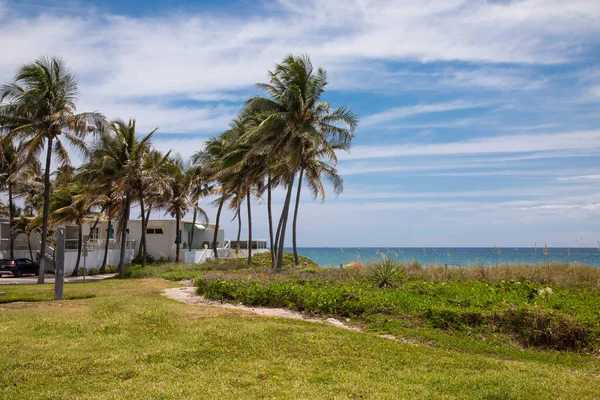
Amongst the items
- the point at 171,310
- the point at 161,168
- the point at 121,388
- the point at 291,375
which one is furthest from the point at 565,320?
the point at 161,168

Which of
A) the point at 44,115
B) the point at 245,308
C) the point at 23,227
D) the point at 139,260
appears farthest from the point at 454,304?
the point at 23,227

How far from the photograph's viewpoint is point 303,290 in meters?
14.1

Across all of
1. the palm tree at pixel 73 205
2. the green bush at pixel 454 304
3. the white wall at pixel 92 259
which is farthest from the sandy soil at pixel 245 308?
the white wall at pixel 92 259

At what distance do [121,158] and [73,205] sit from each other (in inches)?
188

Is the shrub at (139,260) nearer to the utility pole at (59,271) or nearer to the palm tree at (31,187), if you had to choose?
the palm tree at (31,187)

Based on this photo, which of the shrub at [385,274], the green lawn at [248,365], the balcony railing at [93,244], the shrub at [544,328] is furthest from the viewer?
the balcony railing at [93,244]

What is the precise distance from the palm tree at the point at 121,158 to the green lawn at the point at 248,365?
17828 millimetres

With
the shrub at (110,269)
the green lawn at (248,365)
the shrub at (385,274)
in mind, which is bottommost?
the shrub at (110,269)

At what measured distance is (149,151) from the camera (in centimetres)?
3086

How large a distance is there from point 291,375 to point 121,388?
7.52ft

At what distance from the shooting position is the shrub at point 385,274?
53.1ft

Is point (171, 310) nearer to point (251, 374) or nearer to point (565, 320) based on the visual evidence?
point (251, 374)

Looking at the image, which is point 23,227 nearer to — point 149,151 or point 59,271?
point 149,151

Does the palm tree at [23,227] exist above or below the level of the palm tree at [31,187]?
below
